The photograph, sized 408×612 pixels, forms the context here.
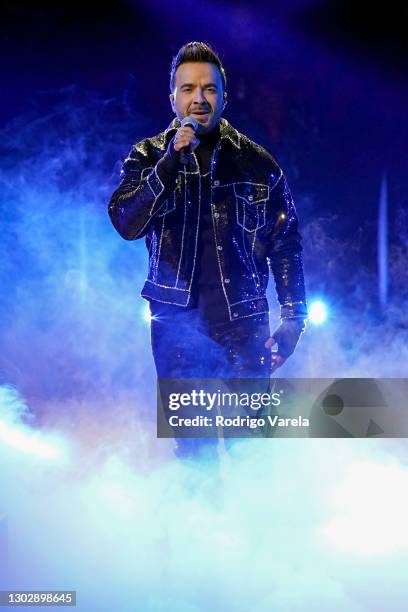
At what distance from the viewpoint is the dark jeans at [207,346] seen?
2662mm

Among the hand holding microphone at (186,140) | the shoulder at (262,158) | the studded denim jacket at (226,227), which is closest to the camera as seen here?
the hand holding microphone at (186,140)

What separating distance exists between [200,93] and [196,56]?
141 mm

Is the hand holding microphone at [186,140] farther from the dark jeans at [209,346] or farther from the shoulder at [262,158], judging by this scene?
the dark jeans at [209,346]

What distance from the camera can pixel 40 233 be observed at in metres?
2.81

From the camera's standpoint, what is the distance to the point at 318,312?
2801 millimetres

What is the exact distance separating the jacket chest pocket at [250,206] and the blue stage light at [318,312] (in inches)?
13.4

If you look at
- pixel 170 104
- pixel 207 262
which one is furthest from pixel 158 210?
pixel 170 104

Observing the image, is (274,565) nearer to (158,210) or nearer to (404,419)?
(404,419)

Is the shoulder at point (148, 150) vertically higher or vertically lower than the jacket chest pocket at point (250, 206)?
higher

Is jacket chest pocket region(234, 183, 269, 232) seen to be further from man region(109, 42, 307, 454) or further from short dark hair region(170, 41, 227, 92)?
short dark hair region(170, 41, 227, 92)

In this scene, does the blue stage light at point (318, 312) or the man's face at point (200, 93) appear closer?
the man's face at point (200, 93)

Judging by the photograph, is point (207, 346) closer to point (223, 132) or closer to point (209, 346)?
point (209, 346)

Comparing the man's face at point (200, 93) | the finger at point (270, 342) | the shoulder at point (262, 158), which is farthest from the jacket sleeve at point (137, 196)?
the finger at point (270, 342)

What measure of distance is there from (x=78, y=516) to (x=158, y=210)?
1.07m
